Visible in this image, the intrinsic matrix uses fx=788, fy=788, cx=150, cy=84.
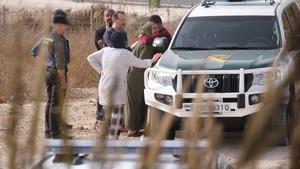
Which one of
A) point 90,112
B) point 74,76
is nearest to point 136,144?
point 90,112

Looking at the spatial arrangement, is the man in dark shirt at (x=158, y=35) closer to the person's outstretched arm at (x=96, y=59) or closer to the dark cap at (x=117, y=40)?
the person's outstretched arm at (x=96, y=59)

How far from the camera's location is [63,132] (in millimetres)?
1732

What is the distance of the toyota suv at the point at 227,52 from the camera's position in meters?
8.97

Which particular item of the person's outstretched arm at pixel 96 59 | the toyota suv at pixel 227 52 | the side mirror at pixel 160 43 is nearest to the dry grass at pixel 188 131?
the toyota suv at pixel 227 52

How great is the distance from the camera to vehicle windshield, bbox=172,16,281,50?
10.0 meters

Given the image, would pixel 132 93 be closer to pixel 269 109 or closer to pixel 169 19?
pixel 269 109

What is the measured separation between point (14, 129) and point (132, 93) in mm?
8664

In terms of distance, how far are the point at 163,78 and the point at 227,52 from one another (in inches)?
36.9

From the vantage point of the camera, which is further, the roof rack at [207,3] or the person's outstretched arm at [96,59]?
the roof rack at [207,3]

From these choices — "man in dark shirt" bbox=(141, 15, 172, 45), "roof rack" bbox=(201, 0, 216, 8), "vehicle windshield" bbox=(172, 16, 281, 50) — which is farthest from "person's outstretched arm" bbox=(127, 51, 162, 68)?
"roof rack" bbox=(201, 0, 216, 8)

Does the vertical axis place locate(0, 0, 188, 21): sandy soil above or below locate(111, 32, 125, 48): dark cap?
above

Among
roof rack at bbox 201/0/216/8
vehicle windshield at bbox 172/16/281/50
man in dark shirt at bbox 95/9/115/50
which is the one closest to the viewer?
vehicle windshield at bbox 172/16/281/50

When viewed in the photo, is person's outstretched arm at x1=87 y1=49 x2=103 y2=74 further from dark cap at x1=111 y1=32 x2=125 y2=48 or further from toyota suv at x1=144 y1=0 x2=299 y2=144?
toyota suv at x1=144 y1=0 x2=299 y2=144

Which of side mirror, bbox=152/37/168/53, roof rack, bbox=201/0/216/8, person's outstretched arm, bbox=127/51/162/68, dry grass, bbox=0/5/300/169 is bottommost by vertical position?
person's outstretched arm, bbox=127/51/162/68
